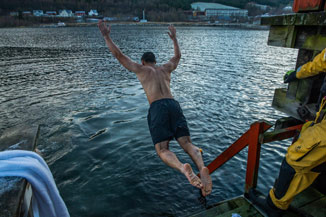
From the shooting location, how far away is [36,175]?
61.4 inches

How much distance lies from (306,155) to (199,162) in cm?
177

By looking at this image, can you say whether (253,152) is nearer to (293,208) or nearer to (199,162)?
(199,162)

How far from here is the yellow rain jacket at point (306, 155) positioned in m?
3.02

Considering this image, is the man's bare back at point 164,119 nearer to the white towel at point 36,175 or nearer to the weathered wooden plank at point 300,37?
the white towel at point 36,175

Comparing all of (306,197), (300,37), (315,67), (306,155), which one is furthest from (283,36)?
(306,197)

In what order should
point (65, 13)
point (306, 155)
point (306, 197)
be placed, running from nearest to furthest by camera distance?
point (306, 155) < point (306, 197) < point (65, 13)

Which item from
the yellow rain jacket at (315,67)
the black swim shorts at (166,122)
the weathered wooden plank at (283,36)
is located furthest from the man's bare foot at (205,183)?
the weathered wooden plank at (283,36)

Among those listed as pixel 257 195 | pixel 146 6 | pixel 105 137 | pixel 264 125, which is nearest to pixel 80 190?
pixel 105 137

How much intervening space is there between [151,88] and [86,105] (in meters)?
7.55

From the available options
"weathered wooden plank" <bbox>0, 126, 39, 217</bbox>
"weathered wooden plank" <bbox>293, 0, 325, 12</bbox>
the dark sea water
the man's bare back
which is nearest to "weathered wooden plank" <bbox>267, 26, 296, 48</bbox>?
"weathered wooden plank" <bbox>293, 0, 325, 12</bbox>

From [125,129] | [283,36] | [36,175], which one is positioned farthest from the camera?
[125,129]

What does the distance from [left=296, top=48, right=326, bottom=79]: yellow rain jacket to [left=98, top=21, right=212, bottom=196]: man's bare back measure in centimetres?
237

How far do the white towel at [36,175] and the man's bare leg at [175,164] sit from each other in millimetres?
2298

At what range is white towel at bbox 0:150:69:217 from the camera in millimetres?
1453
